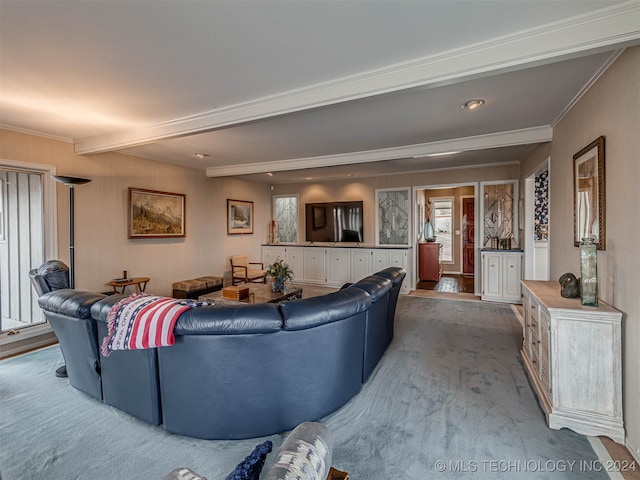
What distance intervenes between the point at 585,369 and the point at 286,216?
6667 mm

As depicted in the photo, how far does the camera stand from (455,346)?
3406 mm

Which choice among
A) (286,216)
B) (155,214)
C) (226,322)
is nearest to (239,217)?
(286,216)

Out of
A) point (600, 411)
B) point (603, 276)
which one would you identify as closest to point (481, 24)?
point (603, 276)

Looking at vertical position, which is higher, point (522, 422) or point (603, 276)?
point (603, 276)

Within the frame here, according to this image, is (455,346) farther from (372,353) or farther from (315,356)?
(315,356)

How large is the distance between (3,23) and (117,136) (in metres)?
2.04

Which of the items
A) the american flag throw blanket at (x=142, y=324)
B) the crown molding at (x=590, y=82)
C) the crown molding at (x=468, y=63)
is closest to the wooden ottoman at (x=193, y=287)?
the crown molding at (x=468, y=63)

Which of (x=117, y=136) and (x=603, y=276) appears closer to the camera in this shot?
(x=603, y=276)

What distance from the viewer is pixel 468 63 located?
197cm

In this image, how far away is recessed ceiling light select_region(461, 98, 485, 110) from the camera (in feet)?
9.17

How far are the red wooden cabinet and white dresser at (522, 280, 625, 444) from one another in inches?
212

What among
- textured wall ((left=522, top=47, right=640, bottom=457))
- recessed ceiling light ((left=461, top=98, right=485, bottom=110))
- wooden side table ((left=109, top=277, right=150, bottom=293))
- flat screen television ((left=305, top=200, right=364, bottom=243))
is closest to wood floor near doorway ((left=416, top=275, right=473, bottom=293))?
flat screen television ((left=305, top=200, right=364, bottom=243))

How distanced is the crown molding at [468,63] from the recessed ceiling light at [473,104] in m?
0.89

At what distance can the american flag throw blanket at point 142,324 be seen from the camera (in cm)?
179
